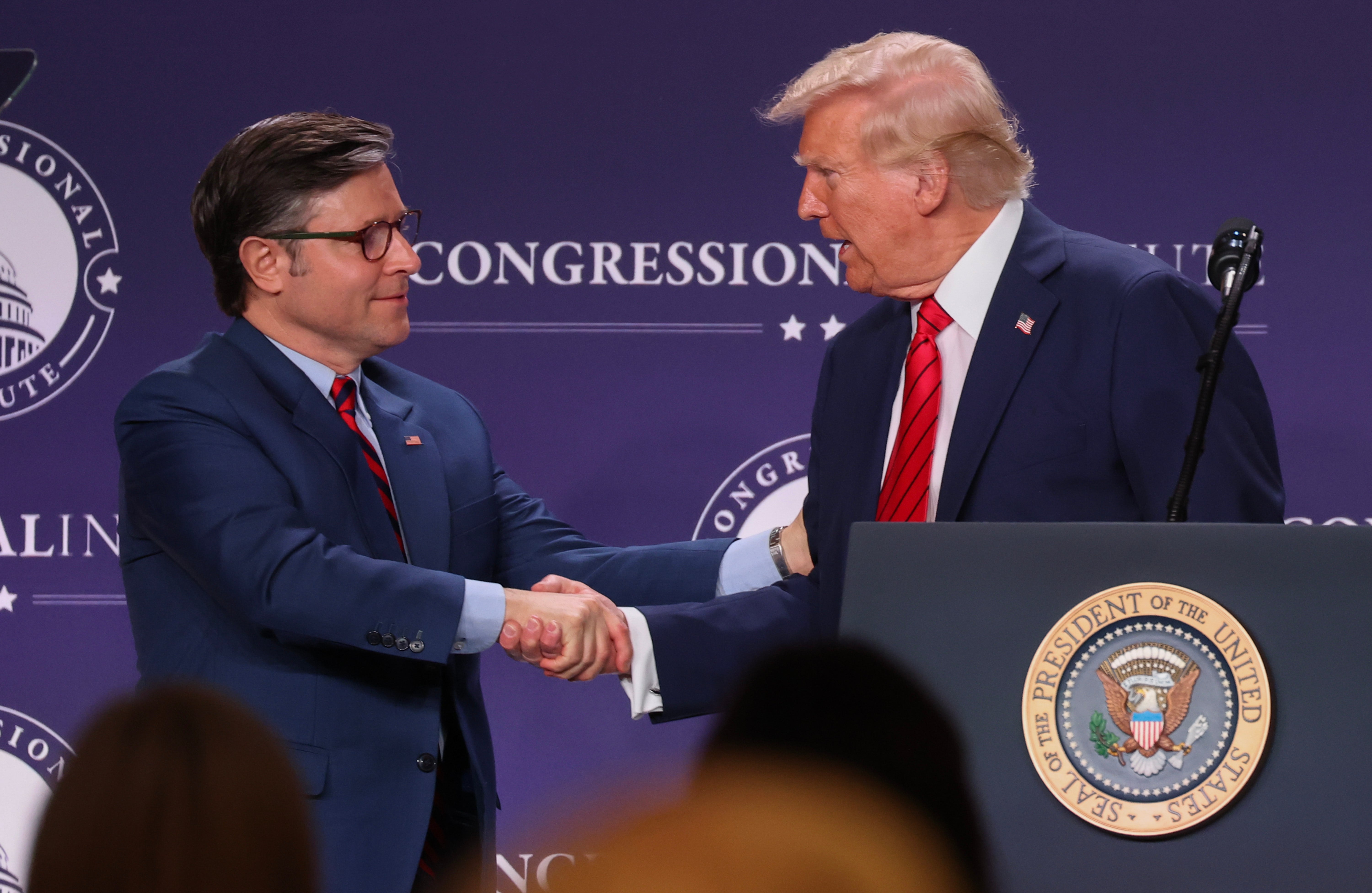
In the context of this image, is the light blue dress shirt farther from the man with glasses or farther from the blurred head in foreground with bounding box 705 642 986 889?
the blurred head in foreground with bounding box 705 642 986 889

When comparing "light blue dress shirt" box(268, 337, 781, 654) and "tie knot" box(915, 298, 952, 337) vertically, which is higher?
"tie knot" box(915, 298, 952, 337)

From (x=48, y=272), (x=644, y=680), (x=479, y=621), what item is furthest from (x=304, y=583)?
(x=48, y=272)

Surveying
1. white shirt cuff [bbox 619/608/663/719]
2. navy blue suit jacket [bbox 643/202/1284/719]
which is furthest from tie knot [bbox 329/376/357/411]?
navy blue suit jacket [bbox 643/202/1284/719]

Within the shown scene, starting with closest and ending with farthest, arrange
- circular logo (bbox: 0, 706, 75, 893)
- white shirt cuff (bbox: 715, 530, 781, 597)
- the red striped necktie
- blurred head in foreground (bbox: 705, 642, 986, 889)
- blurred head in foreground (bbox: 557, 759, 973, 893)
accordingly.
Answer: blurred head in foreground (bbox: 557, 759, 973, 893), blurred head in foreground (bbox: 705, 642, 986, 889), the red striped necktie, white shirt cuff (bbox: 715, 530, 781, 597), circular logo (bbox: 0, 706, 75, 893)

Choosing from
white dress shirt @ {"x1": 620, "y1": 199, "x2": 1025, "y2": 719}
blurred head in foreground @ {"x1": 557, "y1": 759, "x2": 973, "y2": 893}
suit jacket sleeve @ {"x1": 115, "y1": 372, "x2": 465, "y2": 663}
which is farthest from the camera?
suit jacket sleeve @ {"x1": 115, "y1": 372, "x2": 465, "y2": 663}

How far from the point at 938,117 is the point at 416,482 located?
1.04m

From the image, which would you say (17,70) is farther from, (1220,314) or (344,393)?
(1220,314)

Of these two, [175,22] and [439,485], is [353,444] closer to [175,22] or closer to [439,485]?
[439,485]

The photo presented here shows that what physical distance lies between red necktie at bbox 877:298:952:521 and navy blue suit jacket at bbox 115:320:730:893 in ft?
2.36

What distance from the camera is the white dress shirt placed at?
190 cm

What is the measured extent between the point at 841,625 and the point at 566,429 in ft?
7.49

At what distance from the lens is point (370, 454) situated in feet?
7.94

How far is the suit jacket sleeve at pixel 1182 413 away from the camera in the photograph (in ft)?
5.22

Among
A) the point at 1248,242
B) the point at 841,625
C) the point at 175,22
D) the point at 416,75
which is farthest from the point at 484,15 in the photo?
the point at 841,625
